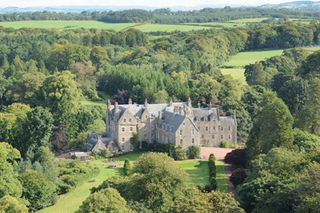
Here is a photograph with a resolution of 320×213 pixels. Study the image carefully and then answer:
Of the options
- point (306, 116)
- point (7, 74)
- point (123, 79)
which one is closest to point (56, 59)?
point (7, 74)

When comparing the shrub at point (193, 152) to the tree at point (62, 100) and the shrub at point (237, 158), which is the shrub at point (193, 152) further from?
the tree at point (62, 100)

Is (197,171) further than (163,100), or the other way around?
(163,100)

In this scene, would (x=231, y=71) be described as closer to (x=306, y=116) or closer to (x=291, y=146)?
(x=306, y=116)

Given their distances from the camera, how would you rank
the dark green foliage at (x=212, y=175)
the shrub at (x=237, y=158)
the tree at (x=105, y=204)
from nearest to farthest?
the tree at (x=105, y=204), the dark green foliage at (x=212, y=175), the shrub at (x=237, y=158)

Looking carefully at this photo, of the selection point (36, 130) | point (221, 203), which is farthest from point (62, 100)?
point (221, 203)

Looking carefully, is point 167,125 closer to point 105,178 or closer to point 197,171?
point 197,171

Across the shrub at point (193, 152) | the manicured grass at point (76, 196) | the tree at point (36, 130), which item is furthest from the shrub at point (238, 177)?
the tree at point (36, 130)
